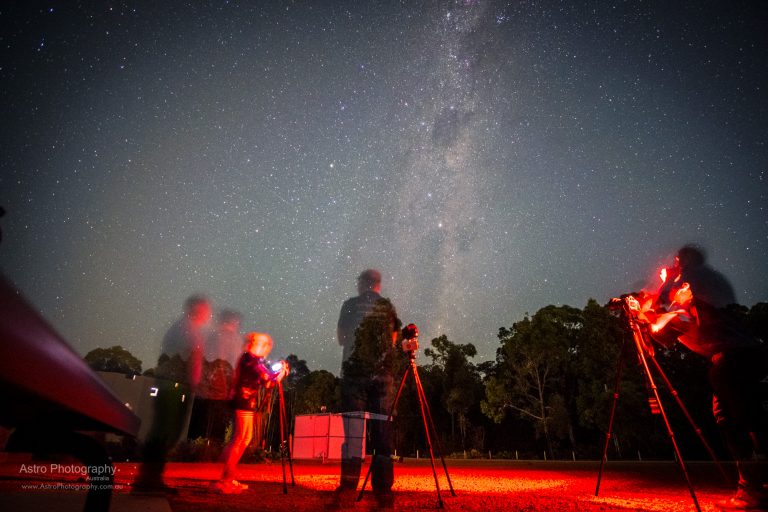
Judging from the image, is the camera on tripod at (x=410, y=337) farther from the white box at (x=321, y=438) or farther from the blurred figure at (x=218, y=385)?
the white box at (x=321, y=438)

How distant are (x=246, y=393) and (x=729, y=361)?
6.30 m

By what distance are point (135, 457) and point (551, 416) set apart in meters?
27.5

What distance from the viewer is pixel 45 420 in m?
1.13

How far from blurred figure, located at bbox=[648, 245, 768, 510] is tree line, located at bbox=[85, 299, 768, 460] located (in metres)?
21.3

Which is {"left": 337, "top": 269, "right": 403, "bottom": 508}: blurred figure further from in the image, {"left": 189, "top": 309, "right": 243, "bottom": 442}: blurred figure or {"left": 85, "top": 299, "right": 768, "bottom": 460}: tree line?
{"left": 85, "top": 299, "right": 768, "bottom": 460}: tree line

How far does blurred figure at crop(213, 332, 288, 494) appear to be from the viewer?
541cm

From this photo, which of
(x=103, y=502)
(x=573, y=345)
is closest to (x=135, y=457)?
(x=103, y=502)

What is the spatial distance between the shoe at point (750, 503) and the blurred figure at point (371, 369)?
373 centimetres

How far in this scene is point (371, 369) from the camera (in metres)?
7.94

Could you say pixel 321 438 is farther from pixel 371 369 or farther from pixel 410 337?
pixel 410 337

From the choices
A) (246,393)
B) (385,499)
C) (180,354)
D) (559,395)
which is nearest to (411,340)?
(385,499)

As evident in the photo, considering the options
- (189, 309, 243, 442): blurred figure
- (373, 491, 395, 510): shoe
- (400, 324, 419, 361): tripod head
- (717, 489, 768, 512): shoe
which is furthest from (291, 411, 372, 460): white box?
(717, 489, 768, 512): shoe

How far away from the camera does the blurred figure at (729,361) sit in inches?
169

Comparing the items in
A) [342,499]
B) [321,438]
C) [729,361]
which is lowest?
[321,438]
